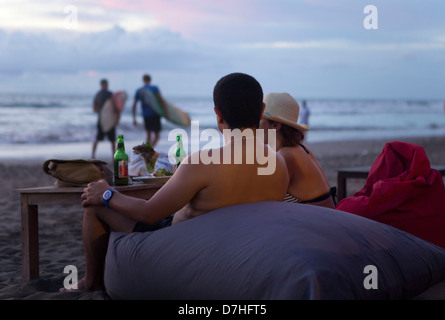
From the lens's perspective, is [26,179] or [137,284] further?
[26,179]

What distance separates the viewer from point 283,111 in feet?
10.9

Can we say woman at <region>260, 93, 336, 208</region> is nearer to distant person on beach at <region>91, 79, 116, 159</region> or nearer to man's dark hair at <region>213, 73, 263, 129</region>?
man's dark hair at <region>213, 73, 263, 129</region>

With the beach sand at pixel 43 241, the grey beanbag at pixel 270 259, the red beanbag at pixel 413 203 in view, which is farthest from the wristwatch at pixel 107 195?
the red beanbag at pixel 413 203

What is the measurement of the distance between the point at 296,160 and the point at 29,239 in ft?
5.15

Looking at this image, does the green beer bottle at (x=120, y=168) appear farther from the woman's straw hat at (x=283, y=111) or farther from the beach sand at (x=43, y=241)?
the woman's straw hat at (x=283, y=111)

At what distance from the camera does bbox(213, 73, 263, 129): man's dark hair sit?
2.32 meters

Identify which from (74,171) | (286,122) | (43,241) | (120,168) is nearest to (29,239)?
(74,171)

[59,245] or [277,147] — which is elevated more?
[277,147]

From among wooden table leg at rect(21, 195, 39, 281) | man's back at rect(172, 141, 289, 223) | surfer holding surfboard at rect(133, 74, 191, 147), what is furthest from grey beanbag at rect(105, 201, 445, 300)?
surfer holding surfboard at rect(133, 74, 191, 147)

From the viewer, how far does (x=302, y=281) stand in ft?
6.52

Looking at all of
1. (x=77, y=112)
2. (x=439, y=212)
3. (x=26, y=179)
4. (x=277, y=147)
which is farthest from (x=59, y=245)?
(x=77, y=112)
